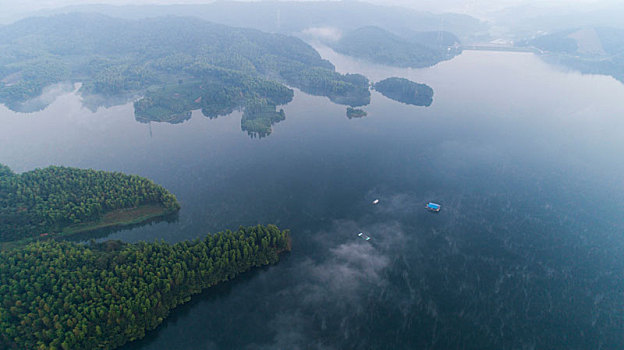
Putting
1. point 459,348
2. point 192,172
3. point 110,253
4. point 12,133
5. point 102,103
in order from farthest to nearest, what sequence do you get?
point 102,103 < point 12,133 < point 192,172 < point 110,253 < point 459,348

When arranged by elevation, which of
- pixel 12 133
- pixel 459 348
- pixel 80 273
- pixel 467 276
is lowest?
pixel 459 348

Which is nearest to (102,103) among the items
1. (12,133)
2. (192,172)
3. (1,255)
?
(12,133)

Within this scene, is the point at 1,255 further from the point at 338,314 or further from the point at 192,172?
the point at 338,314

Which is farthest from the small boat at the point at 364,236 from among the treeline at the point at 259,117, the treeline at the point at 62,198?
the treeline at the point at 259,117

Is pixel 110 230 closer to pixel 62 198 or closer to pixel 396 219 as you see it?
pixel 62 198

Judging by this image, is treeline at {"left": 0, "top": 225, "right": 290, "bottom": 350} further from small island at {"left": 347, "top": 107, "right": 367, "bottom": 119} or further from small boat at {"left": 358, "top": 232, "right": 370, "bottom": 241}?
small island at {"left": 347, "top": 107, "right": 367, "bottom": 119}

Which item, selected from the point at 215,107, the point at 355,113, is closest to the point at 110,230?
the point at 215,107

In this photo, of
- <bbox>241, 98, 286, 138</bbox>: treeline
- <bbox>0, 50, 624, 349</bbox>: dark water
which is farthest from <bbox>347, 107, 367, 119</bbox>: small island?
<bbox>241, 98, 286, 138</bbox>: treeline
